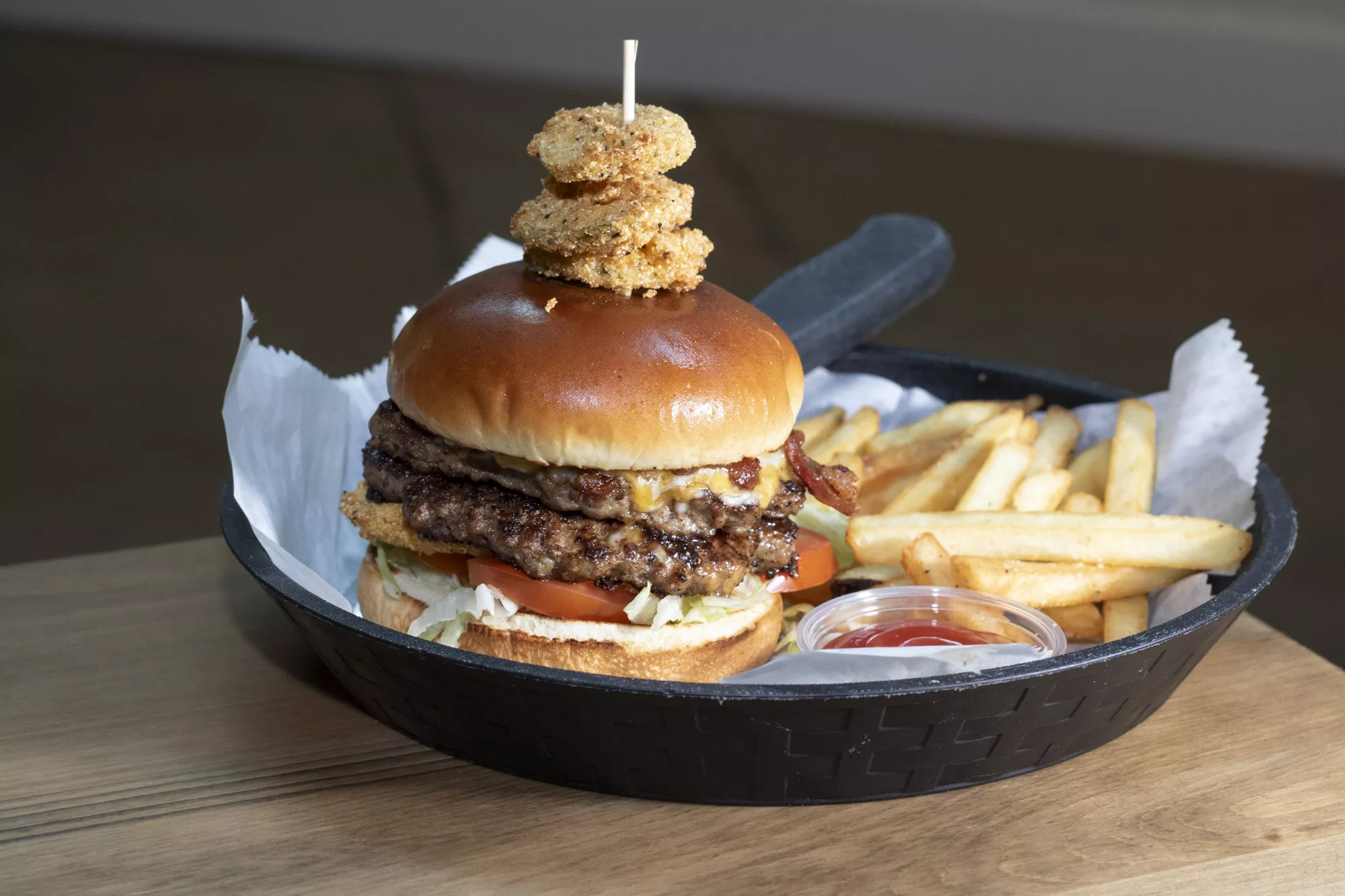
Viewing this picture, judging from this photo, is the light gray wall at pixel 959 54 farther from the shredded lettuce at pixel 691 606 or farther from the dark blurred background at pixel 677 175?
the shredded lettuce at pixel 691 606

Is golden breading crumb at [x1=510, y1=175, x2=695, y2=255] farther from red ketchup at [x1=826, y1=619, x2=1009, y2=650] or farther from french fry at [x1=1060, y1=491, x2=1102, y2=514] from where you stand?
french fry at [x1=1060, y1=491, x2=1102, y2=514]

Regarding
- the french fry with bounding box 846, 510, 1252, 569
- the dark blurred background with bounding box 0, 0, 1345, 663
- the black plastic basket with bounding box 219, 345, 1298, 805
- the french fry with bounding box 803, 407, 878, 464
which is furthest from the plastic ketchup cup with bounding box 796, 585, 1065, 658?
the dark blurred background with bounding box 0, 0, 1345, 663

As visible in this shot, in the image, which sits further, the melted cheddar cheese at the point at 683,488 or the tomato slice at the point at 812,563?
the tomato slice at the point at 812,563

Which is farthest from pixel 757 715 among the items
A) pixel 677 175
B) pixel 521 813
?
pixel 677 175

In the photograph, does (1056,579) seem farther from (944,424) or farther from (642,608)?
(642,608)

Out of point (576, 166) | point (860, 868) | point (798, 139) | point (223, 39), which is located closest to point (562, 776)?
point (860, 868)

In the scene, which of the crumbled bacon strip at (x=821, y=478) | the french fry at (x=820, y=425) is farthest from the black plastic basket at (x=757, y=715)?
the french fry at (x=820, y=425)

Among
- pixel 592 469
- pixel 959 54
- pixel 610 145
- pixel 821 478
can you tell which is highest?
pixel 610 145
